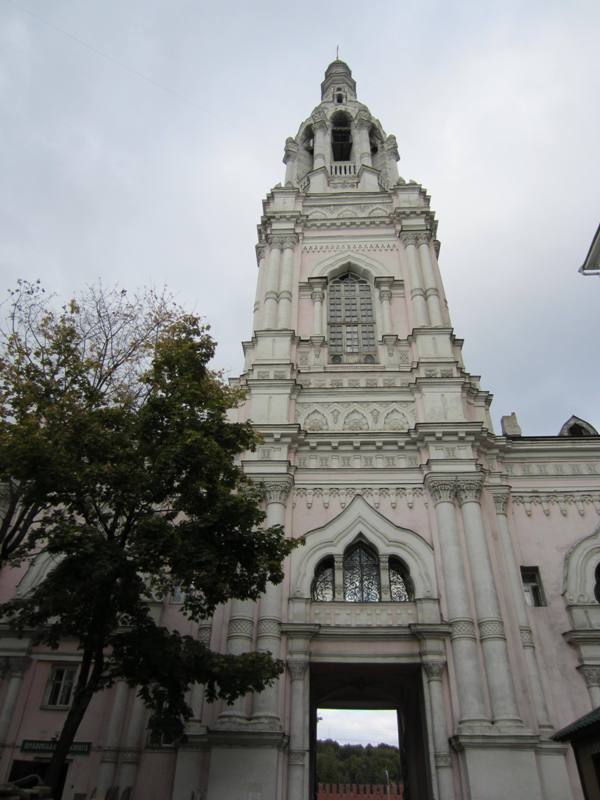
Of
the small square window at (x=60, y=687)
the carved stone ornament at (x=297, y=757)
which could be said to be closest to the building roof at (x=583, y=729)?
the carved stone ornament at (x=297, y=757)

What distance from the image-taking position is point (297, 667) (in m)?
15.3

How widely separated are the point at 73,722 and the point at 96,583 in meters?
2.37

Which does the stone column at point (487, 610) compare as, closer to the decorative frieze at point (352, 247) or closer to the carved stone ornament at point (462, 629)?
the carved stone ornament at point (462, 629)

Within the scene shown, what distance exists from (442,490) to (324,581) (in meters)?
4.16

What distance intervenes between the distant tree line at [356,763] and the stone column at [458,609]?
58.1 m

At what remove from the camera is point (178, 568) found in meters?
10.6

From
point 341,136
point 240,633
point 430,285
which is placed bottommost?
point 240,633

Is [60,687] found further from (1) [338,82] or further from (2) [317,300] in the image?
(1) [338,82]

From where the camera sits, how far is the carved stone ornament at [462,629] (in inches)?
602

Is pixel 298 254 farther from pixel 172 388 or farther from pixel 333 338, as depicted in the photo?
pixel 172 388

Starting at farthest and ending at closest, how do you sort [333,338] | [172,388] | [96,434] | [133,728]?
1. [333,338]
2. [133,728]
3. [172,388]
4. [96,434]

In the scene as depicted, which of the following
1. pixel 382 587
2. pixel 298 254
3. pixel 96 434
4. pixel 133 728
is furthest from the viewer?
pixel 298 254

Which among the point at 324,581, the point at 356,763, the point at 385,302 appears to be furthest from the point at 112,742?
the point at 356,763

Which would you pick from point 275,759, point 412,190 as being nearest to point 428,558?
point 275,759
